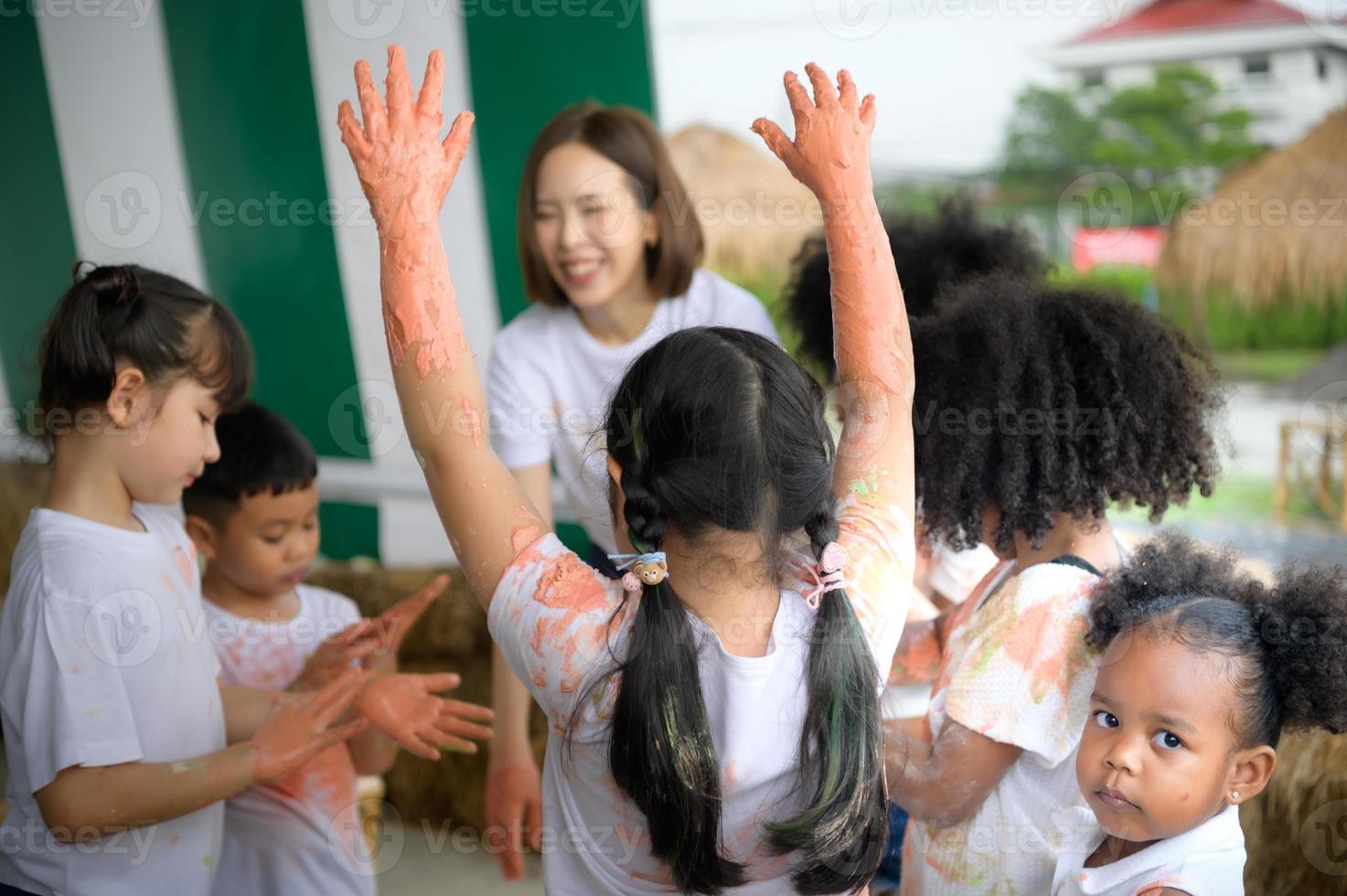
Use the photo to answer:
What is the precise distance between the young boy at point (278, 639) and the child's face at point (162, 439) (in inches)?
15.7

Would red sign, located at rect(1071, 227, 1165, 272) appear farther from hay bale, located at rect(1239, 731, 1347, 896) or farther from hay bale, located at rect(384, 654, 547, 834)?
hay bale, located at rect(384, 654, 547, 834)

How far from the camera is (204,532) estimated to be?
208 centimetres

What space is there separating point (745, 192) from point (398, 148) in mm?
2328

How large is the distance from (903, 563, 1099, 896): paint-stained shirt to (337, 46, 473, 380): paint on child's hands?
0.69m

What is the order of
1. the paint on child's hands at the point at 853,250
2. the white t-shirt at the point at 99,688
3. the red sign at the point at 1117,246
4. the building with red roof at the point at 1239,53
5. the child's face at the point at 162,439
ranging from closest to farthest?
the paint on child's hands at the point at 853,250
the white t-shirt at the point at 99,688
the child's face at the point at 162,439
the building with red roof at the point at 1239,53
the red sign at the point at 1117,246

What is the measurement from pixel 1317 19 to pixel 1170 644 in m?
2.65

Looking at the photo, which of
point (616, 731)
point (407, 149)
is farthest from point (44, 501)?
point (616, 731)

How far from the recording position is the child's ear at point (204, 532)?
6.79 feet

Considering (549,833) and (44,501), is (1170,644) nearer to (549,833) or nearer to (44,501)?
(549,833)

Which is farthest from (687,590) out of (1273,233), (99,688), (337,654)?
(1273,233)

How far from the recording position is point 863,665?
116cm

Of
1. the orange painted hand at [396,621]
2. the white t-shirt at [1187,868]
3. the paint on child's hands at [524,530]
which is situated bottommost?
the white t-shirt at [1187,868]

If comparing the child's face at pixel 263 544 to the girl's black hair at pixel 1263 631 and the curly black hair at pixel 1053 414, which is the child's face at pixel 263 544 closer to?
the curly black hair at pixel 1053 414

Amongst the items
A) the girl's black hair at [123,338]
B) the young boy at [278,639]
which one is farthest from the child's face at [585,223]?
the girl's black hair at [123,338]
